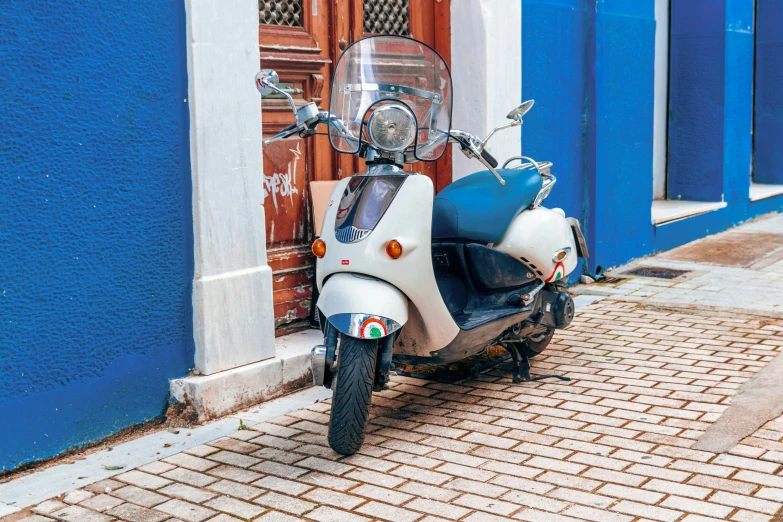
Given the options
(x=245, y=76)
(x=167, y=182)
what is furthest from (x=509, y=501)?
(x=245, y=76)

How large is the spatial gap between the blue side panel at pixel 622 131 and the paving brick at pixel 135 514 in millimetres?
5216

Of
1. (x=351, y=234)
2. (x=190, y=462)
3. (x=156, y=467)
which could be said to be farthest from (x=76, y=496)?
(x=351, y=234)

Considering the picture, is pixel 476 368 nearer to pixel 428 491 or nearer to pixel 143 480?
pixel 428 491

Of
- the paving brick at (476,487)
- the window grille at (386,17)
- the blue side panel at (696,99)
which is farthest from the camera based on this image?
the blue side panel at (696,99)

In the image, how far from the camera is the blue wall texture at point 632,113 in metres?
7.78

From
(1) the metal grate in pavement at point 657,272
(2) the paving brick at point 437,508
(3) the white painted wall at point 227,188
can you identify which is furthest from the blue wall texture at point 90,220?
(1) the metal grate in pavement at point 657,272

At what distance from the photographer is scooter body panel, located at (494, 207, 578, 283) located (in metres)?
5.11

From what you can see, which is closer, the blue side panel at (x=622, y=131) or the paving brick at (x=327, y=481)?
the paving brick at (x=327, y=481)

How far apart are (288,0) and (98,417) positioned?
2.68 metres

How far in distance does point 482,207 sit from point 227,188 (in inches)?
51.5

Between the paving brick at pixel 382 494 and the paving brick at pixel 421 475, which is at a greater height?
the paving brick at pixel 421 475

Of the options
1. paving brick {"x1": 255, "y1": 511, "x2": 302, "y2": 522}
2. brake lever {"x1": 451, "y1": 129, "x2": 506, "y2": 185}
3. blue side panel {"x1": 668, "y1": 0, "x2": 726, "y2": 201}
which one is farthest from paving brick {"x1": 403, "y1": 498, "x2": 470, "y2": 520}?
blue side panel {"x1": 668, "y1": 0, "x2": 726, "y2": 201}

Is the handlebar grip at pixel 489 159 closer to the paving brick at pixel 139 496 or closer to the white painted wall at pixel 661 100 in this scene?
the paving brick at pixel 139 496

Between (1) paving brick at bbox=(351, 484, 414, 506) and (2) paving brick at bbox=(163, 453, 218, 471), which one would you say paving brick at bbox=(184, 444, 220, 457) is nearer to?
(2) paving brick at bbox=(163, 453, 218, 471)
